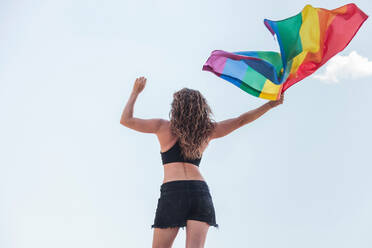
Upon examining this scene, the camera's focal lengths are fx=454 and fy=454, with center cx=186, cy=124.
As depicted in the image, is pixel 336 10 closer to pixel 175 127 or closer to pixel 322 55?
pixel 322 55

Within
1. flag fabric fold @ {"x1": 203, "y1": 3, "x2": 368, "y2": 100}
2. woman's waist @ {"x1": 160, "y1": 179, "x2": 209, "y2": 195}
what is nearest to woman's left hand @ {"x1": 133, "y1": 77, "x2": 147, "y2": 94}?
woman's waist @ {"x1": 160, "y1": 179, "x2": 209, "y2": 195}

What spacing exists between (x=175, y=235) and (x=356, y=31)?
2887 mm

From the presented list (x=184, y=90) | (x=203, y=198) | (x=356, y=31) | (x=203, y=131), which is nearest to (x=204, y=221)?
(x=203, y=198)

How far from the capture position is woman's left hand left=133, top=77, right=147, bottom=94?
3.97 meters

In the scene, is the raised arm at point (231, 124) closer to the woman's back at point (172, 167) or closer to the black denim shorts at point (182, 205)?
the woman's back at point (172, 167)

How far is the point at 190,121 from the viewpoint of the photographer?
4.07 metres

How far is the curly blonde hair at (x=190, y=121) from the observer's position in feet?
12.9

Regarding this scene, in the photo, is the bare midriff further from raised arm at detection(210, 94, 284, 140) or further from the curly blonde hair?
raised arm at detection(210, 94, 284, 140)

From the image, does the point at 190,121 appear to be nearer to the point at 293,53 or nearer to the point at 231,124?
the point at 231,124

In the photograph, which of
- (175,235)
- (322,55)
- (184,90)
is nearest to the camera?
(175,235)

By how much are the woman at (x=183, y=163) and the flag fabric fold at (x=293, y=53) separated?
81cm

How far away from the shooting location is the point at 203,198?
3.88 metres

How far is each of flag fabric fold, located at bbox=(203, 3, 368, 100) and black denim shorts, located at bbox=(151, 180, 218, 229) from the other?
4.64 feet

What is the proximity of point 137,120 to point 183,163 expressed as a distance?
548 millimetres
